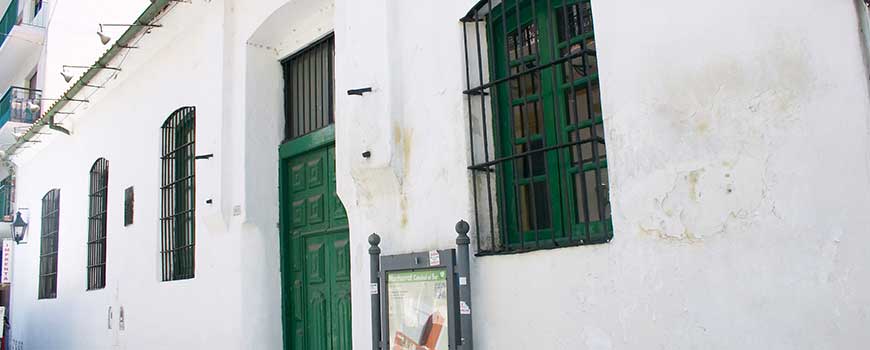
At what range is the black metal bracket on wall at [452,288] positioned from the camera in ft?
13.9

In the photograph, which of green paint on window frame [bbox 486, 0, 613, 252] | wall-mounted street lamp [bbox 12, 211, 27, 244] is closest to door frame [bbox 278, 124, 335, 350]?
green paint on window frame [bbox 486, 0, 613, 252]

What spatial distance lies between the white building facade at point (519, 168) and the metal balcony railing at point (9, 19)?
1202cm

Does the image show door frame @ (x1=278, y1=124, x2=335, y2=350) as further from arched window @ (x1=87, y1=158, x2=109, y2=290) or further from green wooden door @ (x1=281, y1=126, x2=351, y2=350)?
arched window @ (x1=87, y1=158, x2=109, y2=290)

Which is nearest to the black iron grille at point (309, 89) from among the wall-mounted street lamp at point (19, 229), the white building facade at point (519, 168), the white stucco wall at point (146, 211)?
the white building facade at point (519, 168)

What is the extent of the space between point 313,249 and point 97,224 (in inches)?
234

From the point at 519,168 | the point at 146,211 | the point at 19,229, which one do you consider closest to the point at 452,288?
the point at 519,168

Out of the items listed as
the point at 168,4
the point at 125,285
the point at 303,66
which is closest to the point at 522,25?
the point at 303,66

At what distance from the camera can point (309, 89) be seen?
6988 mm

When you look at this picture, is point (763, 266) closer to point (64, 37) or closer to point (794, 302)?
point (794, 302)

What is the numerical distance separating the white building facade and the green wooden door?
0.03 metres

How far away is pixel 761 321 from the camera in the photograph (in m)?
3.06

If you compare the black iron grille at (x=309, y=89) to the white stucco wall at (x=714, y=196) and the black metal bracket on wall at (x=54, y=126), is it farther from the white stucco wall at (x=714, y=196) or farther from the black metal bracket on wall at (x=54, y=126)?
the black metal bracket on wall at (x=54, y=126)

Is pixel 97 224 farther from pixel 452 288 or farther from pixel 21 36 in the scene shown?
pixel 452 288

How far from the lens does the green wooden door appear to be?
627 cm
